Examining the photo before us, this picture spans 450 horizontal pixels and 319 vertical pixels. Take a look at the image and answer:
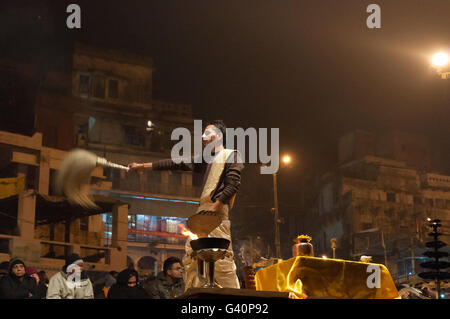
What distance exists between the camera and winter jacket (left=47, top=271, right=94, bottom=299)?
8.98 metres

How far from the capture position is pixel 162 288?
9.79 m

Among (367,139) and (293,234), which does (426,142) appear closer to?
(367,139)

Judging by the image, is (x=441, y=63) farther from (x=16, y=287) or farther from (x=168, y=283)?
(x=16, y=287)

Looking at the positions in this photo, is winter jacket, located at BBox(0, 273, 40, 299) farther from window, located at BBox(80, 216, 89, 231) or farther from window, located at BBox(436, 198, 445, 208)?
window, located at BBox(436, 198, 445, 208)

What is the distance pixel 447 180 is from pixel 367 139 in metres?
6.77

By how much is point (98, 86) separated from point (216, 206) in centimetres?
3407

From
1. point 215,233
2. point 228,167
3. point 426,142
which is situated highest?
point 426,142

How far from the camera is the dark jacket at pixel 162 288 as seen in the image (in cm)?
967

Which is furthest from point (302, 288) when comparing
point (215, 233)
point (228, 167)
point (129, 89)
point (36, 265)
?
point (129, 89)

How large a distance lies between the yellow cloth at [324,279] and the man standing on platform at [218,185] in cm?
66

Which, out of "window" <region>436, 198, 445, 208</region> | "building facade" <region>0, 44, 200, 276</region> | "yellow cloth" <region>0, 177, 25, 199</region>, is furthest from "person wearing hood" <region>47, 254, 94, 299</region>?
"window" <region>436, 198, 445, 208</region>

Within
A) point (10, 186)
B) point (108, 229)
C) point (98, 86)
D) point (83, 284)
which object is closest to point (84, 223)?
point (108, 229)
